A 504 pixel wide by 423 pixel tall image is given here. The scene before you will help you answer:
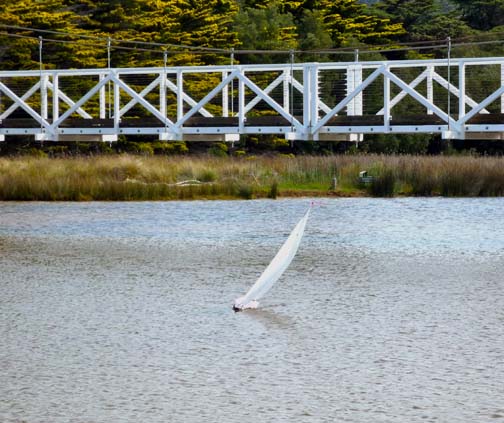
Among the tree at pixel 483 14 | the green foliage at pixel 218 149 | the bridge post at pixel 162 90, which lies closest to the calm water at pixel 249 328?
the bridge post at pixel 162 90

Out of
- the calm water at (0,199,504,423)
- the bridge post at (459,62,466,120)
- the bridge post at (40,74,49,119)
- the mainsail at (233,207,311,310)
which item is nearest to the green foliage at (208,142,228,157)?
the bridge post at (40,74,49,119)

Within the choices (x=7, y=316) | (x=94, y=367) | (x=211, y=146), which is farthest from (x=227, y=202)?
(x=211, y=146)

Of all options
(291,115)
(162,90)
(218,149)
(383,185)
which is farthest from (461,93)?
(218,149)

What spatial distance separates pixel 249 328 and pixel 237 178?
57.7 ft

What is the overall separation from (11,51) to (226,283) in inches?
1130

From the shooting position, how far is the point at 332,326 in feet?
33.3

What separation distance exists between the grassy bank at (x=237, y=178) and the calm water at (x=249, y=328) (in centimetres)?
709

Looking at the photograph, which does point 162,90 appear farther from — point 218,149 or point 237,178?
point 218,149

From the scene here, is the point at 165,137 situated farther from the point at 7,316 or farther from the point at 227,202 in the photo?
the point at 7,316

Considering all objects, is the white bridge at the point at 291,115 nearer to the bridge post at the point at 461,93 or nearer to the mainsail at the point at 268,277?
the bridge post at the point at 461,93

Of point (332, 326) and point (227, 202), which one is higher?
point (332, 326)

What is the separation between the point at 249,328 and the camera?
9.99 meters

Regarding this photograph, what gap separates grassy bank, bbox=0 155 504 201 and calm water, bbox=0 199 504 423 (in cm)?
709

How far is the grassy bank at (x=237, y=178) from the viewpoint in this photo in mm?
25578
